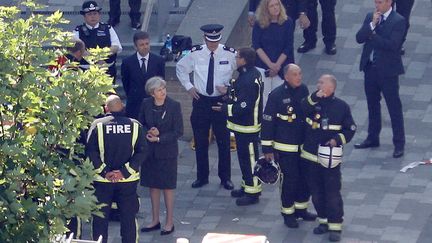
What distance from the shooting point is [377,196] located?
15.9 metres

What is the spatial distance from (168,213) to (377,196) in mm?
2488

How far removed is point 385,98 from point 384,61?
50 centimetres

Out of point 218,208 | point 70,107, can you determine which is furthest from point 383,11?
point 70,107

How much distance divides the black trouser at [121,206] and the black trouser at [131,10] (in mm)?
5360

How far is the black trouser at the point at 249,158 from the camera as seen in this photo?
16.0 m

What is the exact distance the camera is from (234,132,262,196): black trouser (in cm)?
1597

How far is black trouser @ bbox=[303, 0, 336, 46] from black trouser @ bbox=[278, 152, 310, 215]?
164 inches

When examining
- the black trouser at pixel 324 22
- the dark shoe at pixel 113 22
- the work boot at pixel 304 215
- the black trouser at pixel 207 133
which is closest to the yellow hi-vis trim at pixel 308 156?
the work boot at pixel 304 215

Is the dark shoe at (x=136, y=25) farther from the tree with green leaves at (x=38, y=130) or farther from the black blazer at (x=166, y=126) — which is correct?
the tree with green leaves at (x=38, y=130)

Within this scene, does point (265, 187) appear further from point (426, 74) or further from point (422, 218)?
point (426, 74)

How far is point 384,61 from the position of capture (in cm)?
1658

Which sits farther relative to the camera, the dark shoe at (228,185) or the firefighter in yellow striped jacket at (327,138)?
the dark shoe at (228,185)

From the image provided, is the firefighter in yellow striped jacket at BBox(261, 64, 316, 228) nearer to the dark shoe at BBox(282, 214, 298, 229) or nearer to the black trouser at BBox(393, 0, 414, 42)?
the dark shoe at BBox(282, 214, 298, 229)

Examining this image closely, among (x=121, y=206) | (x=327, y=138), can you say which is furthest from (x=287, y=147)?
(x=121, y=206)
